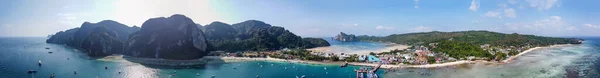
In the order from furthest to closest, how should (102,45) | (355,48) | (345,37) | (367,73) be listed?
(345,37), (355,48), (102,45), (367,73)

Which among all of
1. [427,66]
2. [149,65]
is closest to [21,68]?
[149,65]

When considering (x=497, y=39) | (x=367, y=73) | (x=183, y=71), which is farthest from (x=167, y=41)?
(x=497, y=39)

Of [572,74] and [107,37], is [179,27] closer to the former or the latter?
[107,37]

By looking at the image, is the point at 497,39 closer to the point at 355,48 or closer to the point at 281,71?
the point at 355,48

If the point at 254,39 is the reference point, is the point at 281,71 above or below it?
below

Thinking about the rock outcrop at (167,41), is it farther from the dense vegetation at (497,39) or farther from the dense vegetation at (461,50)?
the dense vegetation at (497,39)

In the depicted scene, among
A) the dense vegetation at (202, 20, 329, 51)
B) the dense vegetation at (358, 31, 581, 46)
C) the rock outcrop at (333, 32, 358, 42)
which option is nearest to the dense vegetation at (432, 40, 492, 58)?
the dense vegetation at (358, 31, 581, 46)

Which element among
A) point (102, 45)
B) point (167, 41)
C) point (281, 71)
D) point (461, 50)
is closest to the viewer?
point (281, 71)
